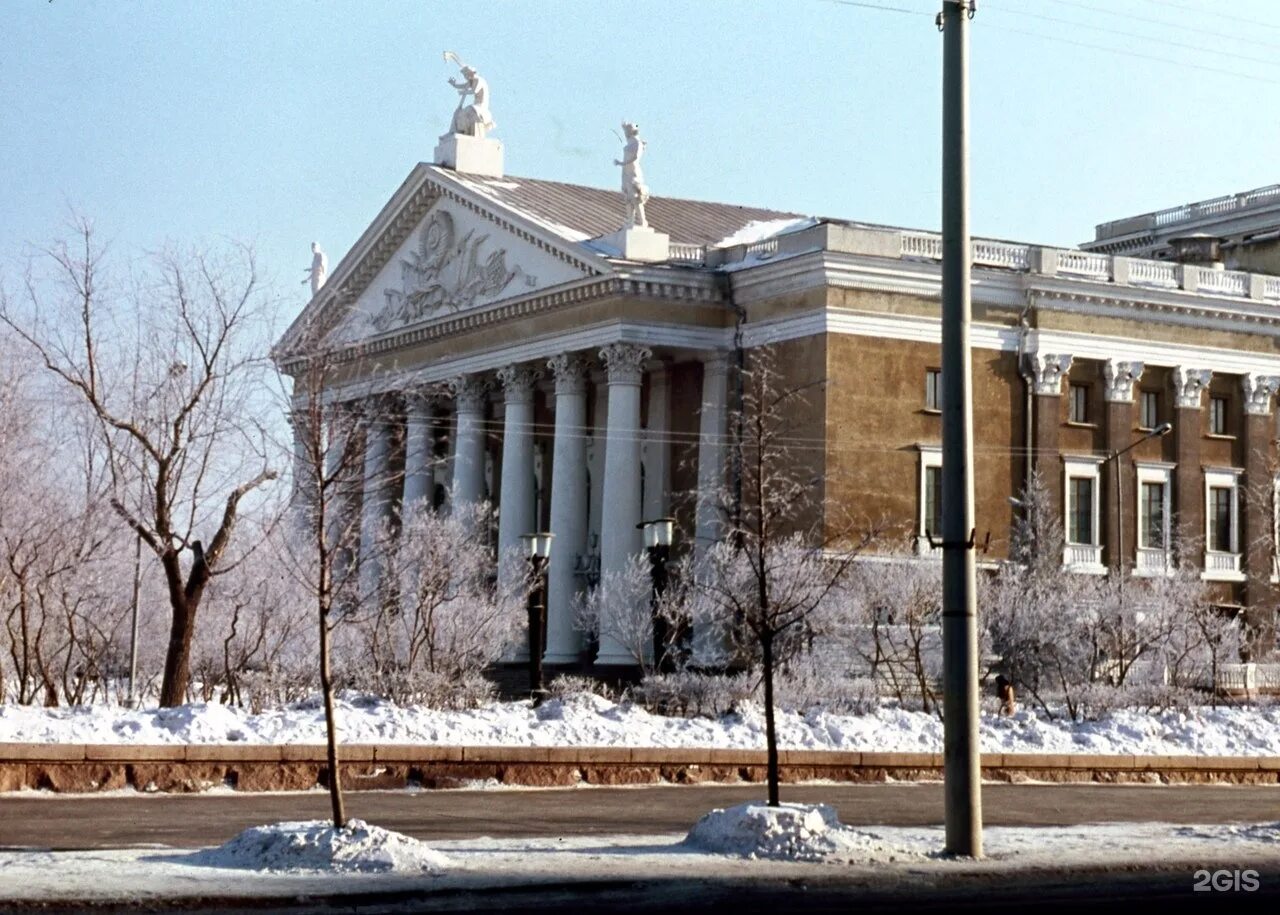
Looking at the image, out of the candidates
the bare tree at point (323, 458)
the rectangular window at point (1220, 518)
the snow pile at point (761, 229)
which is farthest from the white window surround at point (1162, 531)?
the bare tree at point (323, 458)

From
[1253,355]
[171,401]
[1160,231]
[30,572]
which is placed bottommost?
[30,572]

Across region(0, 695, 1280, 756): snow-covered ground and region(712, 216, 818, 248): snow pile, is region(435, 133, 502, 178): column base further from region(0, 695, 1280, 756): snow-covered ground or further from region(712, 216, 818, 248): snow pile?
region(0, 695, 1280, 756): snow-covered ground

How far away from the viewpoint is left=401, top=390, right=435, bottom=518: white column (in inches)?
2574

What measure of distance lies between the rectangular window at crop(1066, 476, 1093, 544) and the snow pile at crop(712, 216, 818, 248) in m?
11.2

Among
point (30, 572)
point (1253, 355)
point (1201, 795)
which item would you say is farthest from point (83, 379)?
point (1253, 355)

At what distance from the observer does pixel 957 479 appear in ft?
56.0

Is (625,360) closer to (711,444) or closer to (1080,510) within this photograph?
(711,444)

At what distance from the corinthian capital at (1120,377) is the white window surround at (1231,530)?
3716 millimetres

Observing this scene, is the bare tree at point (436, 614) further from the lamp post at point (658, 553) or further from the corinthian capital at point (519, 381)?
the corinthian capital at point (519, 381)

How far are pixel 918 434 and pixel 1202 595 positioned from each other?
8.44 m

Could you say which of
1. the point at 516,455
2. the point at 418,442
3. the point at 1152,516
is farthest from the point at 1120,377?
the point at 418,442

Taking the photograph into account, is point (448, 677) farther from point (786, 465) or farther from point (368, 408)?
point (786, 465)

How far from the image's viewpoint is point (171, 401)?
33.8m

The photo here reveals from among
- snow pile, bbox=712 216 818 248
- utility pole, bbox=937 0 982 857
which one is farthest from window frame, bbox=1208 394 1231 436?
utility pole, bbox=937 0 982 857
